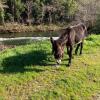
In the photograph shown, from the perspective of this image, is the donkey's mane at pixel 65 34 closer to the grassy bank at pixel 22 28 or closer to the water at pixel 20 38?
the water at pixel 20 38

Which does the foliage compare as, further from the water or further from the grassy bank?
the water

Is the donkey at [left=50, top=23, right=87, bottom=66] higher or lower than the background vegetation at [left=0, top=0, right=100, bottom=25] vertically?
higher

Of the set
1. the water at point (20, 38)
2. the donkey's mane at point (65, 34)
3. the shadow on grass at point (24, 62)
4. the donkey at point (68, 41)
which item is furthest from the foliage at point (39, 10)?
the donkey's mane at point (65, 34)

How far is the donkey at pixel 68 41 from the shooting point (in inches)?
401

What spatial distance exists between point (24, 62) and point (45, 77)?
142 cm

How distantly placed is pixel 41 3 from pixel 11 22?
260 inches

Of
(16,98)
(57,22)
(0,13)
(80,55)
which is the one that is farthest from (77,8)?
(16,98)

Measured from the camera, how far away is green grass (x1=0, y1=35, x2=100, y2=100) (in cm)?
928

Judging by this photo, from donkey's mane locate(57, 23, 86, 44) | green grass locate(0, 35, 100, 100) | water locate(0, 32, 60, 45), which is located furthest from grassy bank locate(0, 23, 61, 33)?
donkey's mane locate(57, 23, 86, 44)

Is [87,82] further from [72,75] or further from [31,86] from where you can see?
[31,86]

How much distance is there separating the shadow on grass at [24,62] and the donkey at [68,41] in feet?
3.06

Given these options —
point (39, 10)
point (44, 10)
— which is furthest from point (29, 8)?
point (44, 10)

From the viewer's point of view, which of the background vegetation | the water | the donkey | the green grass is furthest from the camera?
the background vegetation

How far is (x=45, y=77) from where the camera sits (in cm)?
1015
